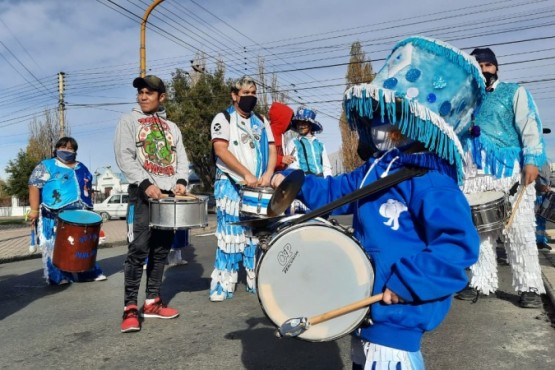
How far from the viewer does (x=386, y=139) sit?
6.62 feet

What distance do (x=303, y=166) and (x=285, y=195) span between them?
3601 mm

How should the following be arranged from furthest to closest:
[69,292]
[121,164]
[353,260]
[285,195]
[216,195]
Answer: [69,292]
[216,195]
[121,164]
[285,195]
[353,260]

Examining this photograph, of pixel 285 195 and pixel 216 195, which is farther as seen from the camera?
pixel 216 195

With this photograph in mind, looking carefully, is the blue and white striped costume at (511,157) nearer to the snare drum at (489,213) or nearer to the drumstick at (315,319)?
the snare drum at (489,213)

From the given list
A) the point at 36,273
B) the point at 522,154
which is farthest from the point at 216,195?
the point at 36,273

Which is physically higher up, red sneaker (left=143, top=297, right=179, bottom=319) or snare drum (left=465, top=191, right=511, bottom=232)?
snare drum (left=465, top=191, right=511, bottom=232)

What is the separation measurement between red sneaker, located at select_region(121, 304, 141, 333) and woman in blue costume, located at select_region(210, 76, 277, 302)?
102 cm

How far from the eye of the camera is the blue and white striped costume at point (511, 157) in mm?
4105

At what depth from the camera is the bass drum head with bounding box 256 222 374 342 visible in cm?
180

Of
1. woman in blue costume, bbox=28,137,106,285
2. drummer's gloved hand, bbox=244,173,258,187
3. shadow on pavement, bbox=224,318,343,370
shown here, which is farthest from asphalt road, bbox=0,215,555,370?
drummer's gloved hand, bbox=244,173,258,187

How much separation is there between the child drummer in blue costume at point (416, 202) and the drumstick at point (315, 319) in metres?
0.07

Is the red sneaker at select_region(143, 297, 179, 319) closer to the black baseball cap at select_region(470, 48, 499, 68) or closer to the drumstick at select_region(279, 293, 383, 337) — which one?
the drumstick at select_region(279, 293, 383, 337)

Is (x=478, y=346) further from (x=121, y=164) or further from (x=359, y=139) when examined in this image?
(x=121, y=164)

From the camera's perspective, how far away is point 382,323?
6.01 feet
